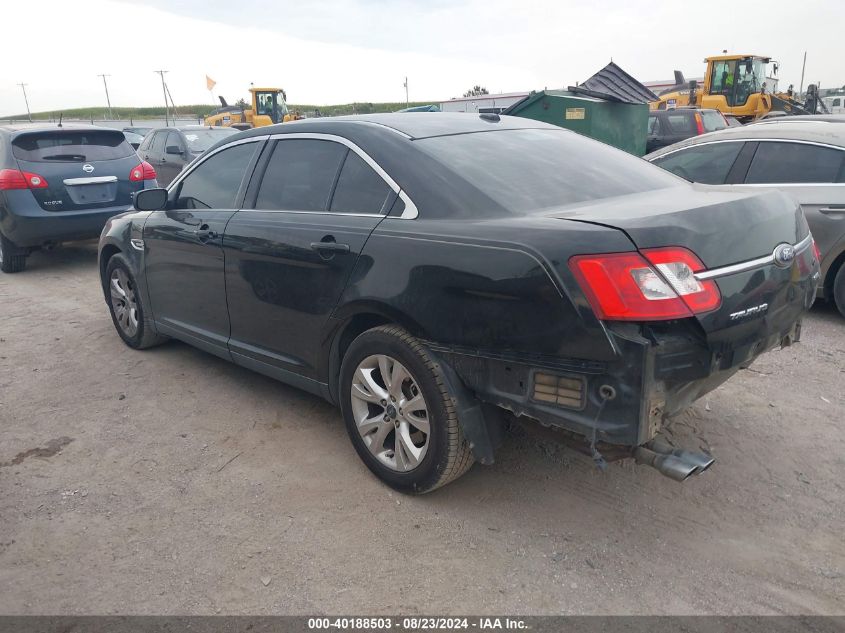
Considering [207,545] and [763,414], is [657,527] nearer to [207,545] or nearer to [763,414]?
[763,414]

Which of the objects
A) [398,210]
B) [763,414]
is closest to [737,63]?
[763,414]

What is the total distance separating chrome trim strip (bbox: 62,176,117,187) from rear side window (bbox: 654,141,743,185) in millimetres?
6246

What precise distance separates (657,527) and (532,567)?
2.04 feet

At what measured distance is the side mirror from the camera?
4.52 meters

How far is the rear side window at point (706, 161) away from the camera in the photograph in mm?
6145

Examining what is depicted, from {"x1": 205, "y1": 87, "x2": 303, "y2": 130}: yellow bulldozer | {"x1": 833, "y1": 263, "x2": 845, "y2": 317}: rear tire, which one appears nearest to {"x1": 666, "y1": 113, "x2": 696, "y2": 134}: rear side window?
{"x1": 833, "y1": 263, "x2": 845, "y2": 317}: rear tire

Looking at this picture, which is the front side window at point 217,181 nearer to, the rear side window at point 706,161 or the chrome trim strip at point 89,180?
the rear side window at point 706,161

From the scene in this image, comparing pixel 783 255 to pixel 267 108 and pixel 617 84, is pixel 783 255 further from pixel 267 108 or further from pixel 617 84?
pixel 267 108

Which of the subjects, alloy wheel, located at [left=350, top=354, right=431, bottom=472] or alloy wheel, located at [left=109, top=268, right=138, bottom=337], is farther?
alloy wheel, located at [left=109, top=268, right=138, bottom=337]

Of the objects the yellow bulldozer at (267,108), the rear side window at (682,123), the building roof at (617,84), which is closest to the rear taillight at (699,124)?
the rear side window at (682,123)

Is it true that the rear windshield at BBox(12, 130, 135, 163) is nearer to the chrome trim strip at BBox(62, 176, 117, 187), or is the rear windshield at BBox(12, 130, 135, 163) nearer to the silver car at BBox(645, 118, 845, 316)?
the chrome trim strip at BBox(62, 176, 117, 187)

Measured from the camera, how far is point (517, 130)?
12.2ft

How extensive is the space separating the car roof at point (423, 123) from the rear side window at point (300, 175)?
0.11 meters

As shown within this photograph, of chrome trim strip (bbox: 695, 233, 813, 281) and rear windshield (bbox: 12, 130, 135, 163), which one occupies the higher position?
rear windshield (bbox: 12, 130, 135, 163)
